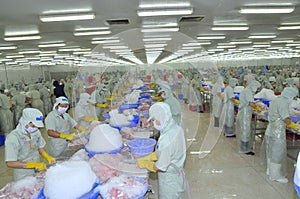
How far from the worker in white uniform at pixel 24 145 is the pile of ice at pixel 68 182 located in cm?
71

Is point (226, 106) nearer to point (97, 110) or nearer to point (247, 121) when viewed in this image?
point (247, 121)

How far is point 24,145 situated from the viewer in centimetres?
226

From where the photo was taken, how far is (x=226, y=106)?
17.9 ft

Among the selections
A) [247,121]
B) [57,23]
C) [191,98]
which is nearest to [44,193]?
[247,121]

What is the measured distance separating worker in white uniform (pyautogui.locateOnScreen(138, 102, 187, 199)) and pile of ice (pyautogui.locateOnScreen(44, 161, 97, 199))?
0.58 m

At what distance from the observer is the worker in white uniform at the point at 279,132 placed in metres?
3.12

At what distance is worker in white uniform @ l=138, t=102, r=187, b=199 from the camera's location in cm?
190

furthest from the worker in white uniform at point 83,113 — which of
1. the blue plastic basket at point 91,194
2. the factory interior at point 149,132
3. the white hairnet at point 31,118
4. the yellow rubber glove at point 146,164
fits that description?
the blue plastic basket at point 91,194

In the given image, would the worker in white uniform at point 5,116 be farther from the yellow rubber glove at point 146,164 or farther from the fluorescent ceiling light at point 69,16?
the yellow rubber glove at point 146,164

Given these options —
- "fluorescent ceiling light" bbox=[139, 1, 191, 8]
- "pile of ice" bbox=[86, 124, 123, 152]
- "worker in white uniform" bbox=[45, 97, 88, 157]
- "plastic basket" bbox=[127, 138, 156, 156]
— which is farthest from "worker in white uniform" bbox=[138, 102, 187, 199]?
"fluorescent ceiling light" bbox=[139, 1, 191, 8]

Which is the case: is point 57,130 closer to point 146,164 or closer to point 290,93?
point 146,164

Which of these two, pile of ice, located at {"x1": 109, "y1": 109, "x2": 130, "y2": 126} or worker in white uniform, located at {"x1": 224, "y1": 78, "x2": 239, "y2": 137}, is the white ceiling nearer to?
worker in white uniform, located at {"x1": 224, "y1": 78, "x2": 239, "y2": 137}

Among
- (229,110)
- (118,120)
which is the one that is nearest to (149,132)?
(118,120)

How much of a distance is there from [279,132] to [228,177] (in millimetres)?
966
